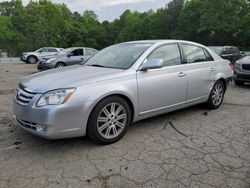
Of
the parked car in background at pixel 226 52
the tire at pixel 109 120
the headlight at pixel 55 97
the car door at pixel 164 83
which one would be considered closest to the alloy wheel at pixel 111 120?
the tire at pixel 109 120

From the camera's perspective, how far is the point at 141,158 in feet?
11.0

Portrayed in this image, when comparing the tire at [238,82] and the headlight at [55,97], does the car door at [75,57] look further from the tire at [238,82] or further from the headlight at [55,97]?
the headlight at [55,97]

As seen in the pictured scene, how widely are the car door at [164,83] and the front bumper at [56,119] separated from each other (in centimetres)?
101

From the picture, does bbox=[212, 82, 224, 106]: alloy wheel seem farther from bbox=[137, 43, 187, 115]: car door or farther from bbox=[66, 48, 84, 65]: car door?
bbox=[66, 48, 84, 65]: car door

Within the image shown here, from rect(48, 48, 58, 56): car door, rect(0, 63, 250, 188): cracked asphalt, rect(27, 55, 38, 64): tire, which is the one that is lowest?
rect(0, 63, 250, 188): cracked asphalt

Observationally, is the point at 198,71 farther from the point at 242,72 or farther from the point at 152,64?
the point at 242,72

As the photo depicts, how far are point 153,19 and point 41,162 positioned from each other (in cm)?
5313

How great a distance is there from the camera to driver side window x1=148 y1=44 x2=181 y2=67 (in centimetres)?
437

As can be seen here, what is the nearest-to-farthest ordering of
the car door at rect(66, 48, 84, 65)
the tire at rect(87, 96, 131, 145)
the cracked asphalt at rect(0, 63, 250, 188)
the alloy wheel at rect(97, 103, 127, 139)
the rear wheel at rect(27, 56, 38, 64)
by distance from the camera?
the cracked asphalt at rect(0, 63, 250, 188)
the tire at rect(87, 96, 131, 145)
the alloy wheel at rect(97, 103, 127, 139)
the car door at rect(66, 48, 84, 65)
the rear wheel at rect(27, 56, 38, 64)

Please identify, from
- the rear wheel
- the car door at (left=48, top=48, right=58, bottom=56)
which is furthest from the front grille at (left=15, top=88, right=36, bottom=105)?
the rear wheel

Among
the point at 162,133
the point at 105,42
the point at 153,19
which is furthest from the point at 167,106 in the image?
the point at 105,42

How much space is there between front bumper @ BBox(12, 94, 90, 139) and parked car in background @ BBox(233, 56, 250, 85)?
6539 millimetres

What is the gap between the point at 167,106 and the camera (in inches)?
174

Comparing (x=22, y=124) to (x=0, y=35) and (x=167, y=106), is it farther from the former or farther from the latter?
(x=0, y=35)
